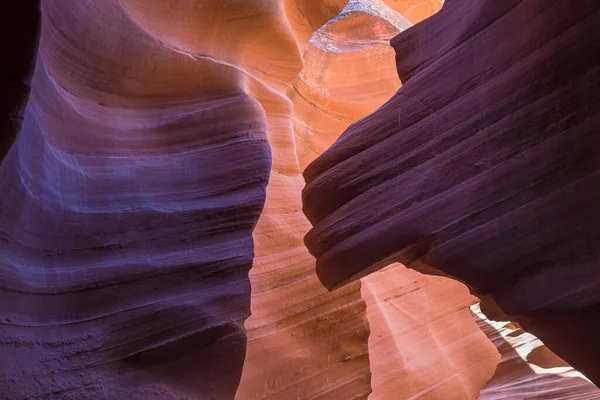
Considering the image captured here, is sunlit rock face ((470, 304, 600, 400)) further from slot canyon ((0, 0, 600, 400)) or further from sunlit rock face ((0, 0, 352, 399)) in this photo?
sunlit rock face ((0, 0, 352, 399))

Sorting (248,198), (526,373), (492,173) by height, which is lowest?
(526,373)

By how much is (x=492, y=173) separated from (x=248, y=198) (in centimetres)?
119

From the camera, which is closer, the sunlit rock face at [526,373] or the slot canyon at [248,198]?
the slot canyon at [248,198]

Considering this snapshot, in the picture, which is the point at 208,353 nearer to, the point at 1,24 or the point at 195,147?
the point at 195,147

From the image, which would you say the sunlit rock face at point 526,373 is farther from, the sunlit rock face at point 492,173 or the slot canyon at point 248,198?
the sunlit rock face at point 492,173

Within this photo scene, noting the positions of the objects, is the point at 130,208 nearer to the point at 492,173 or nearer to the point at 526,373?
the point at 492,173

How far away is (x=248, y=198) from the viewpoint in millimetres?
2535

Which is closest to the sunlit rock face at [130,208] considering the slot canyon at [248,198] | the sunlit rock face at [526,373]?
the slot canyon at [248,198]

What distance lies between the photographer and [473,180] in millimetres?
1856

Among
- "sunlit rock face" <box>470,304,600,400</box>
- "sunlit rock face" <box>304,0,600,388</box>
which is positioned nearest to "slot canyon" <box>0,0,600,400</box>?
"sunlit rock face" <box>304,0,600,388</box>

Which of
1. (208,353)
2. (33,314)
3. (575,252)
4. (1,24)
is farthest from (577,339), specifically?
(1,24)

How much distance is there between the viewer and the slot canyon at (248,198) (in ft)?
5.60

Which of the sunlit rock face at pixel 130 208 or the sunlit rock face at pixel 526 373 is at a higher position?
the sunlit rock face at pixel 130 208

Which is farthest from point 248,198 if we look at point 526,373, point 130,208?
point 526,373
